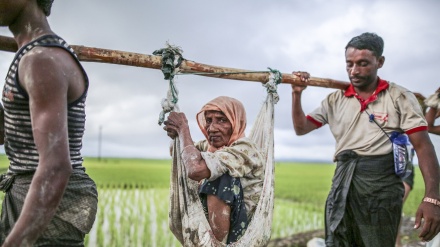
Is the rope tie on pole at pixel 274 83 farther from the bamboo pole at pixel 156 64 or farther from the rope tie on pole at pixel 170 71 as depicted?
the rope tie on pole at pixel 170 71

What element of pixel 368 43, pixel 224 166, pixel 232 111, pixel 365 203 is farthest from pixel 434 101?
pixel 224 166

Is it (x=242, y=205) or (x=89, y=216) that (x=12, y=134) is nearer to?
(x=89, y=216)

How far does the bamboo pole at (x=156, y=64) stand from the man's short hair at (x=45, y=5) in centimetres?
68

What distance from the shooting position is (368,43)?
143 inches

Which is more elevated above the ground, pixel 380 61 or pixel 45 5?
pixel 380 61

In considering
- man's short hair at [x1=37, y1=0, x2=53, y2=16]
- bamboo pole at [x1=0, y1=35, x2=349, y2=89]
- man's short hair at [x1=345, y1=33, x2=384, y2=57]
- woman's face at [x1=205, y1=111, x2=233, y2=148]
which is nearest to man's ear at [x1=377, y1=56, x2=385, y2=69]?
man's short hair at [x1=345, y1=33, x2=384, y2=57]

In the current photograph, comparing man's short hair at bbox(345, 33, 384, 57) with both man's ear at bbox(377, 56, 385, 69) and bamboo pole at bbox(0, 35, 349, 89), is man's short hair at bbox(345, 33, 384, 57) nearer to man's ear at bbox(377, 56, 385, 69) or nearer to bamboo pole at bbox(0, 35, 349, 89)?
man's ear at bbox(377, 56, 385, 69)

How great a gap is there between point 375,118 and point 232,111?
1.09 m

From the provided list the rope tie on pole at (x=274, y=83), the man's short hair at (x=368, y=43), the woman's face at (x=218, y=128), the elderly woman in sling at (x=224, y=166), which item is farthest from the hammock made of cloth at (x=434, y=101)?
the woman's face at (x=218, y=128)

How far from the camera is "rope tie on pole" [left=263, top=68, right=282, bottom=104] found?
11.5 ft

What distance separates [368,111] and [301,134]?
595 mm

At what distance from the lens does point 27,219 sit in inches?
62.2

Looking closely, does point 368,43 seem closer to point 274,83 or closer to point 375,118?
point 375,118

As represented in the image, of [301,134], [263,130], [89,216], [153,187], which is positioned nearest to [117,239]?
[301,134]
